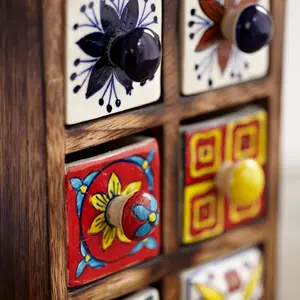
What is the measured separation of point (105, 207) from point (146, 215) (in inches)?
1.6

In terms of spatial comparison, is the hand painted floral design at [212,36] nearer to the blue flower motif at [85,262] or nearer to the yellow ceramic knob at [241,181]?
the yellow ceramic knob at [241,181]

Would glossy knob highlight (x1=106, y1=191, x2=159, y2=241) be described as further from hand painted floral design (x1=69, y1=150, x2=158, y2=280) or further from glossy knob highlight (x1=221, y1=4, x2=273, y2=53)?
glossy knob highlight (x1=221, y1=4, x2=273, y2=53)

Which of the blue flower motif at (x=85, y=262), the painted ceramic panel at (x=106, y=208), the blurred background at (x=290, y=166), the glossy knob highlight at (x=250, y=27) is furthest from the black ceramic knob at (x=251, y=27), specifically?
the blurred background at (x=290, y=166)

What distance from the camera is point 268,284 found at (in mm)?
860

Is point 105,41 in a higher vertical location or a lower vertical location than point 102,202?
higher

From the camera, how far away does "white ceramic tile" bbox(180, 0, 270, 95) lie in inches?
27.2

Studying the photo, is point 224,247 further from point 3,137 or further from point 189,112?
point 3,137

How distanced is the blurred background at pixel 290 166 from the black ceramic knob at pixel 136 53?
595mm

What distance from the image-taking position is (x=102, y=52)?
63 cm

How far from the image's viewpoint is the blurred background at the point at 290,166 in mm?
1190

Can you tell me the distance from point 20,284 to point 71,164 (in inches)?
4.4

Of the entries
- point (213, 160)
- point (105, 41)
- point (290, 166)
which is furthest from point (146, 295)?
point (290, 166)

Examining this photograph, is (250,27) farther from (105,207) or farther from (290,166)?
(290,166)

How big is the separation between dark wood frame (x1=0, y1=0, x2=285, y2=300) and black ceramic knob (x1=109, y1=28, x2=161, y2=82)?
0.16ft
